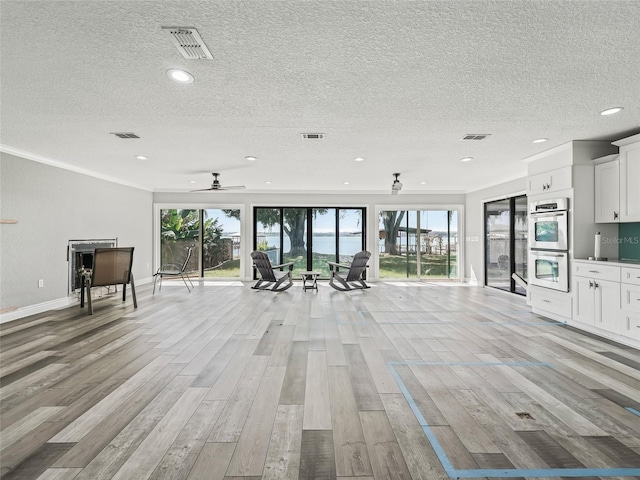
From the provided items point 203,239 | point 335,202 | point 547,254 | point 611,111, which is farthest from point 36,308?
point 611,111

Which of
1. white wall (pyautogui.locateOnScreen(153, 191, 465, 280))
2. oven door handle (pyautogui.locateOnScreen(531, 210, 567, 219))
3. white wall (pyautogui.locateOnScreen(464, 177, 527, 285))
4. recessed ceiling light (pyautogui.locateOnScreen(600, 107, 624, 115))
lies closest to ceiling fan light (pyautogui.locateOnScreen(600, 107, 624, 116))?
recessed ceiling light (pyautogui.locateOnScreen(600, 107, 624, 115))

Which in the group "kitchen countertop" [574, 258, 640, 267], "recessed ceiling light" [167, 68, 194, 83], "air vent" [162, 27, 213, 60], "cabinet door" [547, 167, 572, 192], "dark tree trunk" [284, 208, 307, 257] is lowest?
"kitchen countertop" [574, 258, 640, 267]

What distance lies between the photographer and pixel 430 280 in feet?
28.6

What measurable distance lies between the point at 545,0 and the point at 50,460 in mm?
3684

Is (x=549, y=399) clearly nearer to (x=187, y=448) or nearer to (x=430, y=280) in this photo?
(x=187, y=448)

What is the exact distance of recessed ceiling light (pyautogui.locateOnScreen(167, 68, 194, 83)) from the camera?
7.84ft

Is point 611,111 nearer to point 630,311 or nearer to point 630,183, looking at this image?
point 630,183

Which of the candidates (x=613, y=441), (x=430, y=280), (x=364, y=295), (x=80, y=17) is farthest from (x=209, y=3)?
(x=430, y=280)

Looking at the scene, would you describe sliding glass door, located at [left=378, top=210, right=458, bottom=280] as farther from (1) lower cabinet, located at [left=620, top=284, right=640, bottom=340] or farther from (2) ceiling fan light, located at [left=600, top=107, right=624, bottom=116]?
(2) ceiling fan light, located at [left=600, top=107, right=624, bottom=116]

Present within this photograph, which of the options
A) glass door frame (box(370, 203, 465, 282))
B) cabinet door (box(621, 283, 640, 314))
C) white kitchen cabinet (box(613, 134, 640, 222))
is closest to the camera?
cabinet door (box(621, 283, 640, 314))

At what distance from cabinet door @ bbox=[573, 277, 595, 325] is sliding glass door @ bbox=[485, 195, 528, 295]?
2.47m

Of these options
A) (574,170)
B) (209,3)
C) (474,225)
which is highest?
(209,3)

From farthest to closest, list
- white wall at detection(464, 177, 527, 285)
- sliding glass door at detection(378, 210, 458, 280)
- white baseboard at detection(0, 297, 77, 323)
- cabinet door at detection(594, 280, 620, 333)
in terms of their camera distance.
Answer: sliding glass door at detection(378, 210, 458, 280), white wall at detection(464, 177, 527, 285), white baseboard at detection(0, 297, 77, 323), cabinet door at detection(594, 280, 620, 333)

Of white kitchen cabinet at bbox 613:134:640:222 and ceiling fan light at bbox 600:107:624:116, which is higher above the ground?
ceiling fan light at bbox 600:107:624:116
